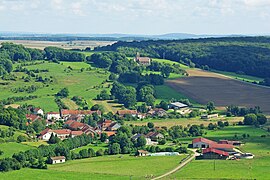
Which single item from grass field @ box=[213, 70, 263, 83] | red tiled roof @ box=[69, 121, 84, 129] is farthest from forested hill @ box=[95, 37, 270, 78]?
red tiled roof @ box=[69, 121, 84, 129]

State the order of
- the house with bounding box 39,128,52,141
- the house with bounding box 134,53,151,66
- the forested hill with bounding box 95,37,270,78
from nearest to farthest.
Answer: the house with bounding box 39,128,52,141
the forested hill with bounding box 95,37,270,78
the house with bounding box 134,53,151,66

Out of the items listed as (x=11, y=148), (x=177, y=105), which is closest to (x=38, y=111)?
(x=177, y=105)

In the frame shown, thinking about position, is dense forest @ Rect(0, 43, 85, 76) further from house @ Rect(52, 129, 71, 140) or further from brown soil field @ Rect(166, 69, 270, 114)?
house @ Rect(52, 129, 71, 140)

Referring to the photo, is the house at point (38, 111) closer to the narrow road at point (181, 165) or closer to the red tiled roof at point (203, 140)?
the red tiled roof at point (203, 140)

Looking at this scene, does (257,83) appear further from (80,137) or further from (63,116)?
(80,137)

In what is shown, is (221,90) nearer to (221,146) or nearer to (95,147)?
(221,146)

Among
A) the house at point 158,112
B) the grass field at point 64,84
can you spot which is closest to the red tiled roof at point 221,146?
the house at point 158,112

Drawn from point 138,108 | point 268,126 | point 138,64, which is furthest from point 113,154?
point 138,64
